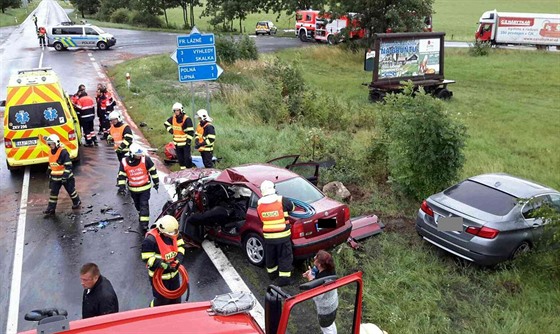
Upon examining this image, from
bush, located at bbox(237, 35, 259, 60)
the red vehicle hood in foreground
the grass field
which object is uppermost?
bush, located at bbox(237, 35, 259, 60)

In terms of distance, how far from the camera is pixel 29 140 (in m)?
11.5

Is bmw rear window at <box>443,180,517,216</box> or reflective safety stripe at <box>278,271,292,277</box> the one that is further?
bmw rear window at <box>443,180,517,216</box>

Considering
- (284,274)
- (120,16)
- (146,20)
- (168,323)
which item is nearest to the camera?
(168,323)

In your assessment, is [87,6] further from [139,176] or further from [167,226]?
[167,226]

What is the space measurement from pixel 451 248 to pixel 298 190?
2563mm

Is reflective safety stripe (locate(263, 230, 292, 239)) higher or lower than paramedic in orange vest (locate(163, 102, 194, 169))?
lower

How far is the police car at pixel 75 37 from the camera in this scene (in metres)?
31.8

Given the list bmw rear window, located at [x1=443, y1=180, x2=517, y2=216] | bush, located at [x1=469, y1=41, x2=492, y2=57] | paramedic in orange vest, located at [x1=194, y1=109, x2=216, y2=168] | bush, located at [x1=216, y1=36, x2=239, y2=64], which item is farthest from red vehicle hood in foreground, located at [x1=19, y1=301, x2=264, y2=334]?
bush, located at [x1=469, y1=41, x2=492, y2=57]

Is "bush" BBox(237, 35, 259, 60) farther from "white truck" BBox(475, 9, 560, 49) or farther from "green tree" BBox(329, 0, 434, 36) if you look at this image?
"white truck" BBox(475, 9, 560, 49)

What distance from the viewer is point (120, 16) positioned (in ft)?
199

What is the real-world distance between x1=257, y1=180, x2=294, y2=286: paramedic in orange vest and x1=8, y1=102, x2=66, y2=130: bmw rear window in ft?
23.1

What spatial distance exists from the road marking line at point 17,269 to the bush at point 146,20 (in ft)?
150

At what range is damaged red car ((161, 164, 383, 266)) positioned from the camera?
23.9ft

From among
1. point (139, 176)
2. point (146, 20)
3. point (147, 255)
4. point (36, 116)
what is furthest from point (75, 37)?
point (147, 255)
